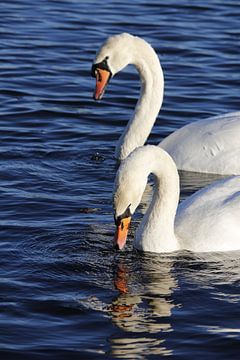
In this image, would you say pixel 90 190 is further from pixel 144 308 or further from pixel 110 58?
pixel 144 308

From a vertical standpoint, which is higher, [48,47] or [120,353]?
[48,47]

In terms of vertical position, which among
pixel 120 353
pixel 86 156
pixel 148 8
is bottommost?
pixel 120 353

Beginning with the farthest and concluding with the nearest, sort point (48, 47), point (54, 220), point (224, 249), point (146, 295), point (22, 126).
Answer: point (48, 47), point (22, 126), point (54, 220), point (224, 249), point (146, 295)

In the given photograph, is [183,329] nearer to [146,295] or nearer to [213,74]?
[146,295]

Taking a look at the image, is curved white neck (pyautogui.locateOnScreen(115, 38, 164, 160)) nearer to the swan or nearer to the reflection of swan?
the swan

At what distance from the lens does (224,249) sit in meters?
11.0

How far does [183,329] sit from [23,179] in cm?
452

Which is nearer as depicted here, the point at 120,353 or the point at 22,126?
the point at 120,353

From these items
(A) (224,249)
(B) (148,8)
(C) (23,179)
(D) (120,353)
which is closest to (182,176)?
(C) (23,179)

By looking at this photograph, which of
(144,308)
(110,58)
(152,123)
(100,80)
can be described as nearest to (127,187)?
(144,308)

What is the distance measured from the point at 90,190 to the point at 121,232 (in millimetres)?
2735

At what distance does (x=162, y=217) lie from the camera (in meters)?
10.9

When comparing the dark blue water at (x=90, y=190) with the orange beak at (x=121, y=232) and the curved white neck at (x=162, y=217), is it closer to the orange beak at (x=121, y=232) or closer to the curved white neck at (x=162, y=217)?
the curved white neck at (x=162, y=217)

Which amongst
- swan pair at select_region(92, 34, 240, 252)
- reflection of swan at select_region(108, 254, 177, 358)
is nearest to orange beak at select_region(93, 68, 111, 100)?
swan pair at select_region(92, 34, 240, 252)
